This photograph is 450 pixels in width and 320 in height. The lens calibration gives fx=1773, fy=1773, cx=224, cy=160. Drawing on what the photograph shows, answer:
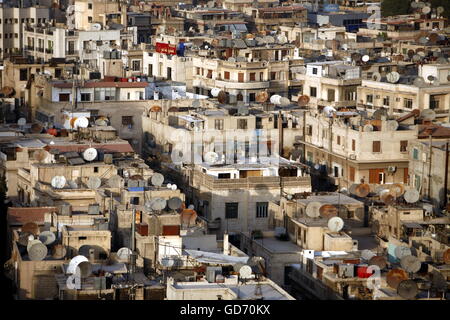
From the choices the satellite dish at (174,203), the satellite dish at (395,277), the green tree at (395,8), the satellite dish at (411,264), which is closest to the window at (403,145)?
the satellite dish at (174,203)

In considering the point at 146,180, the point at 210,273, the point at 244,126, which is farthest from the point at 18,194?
the point at 210,273

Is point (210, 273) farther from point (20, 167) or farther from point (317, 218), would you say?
point (20, 167)

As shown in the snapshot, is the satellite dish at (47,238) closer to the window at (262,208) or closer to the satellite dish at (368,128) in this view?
the window at (262,208)

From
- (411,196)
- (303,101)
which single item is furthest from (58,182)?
(303,101)

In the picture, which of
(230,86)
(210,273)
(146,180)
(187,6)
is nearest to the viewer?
(210,273)

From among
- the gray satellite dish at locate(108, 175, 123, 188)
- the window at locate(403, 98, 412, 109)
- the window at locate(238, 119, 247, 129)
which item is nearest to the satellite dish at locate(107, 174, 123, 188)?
the gray satellite dish at locate(108, 175, 123, 188)
